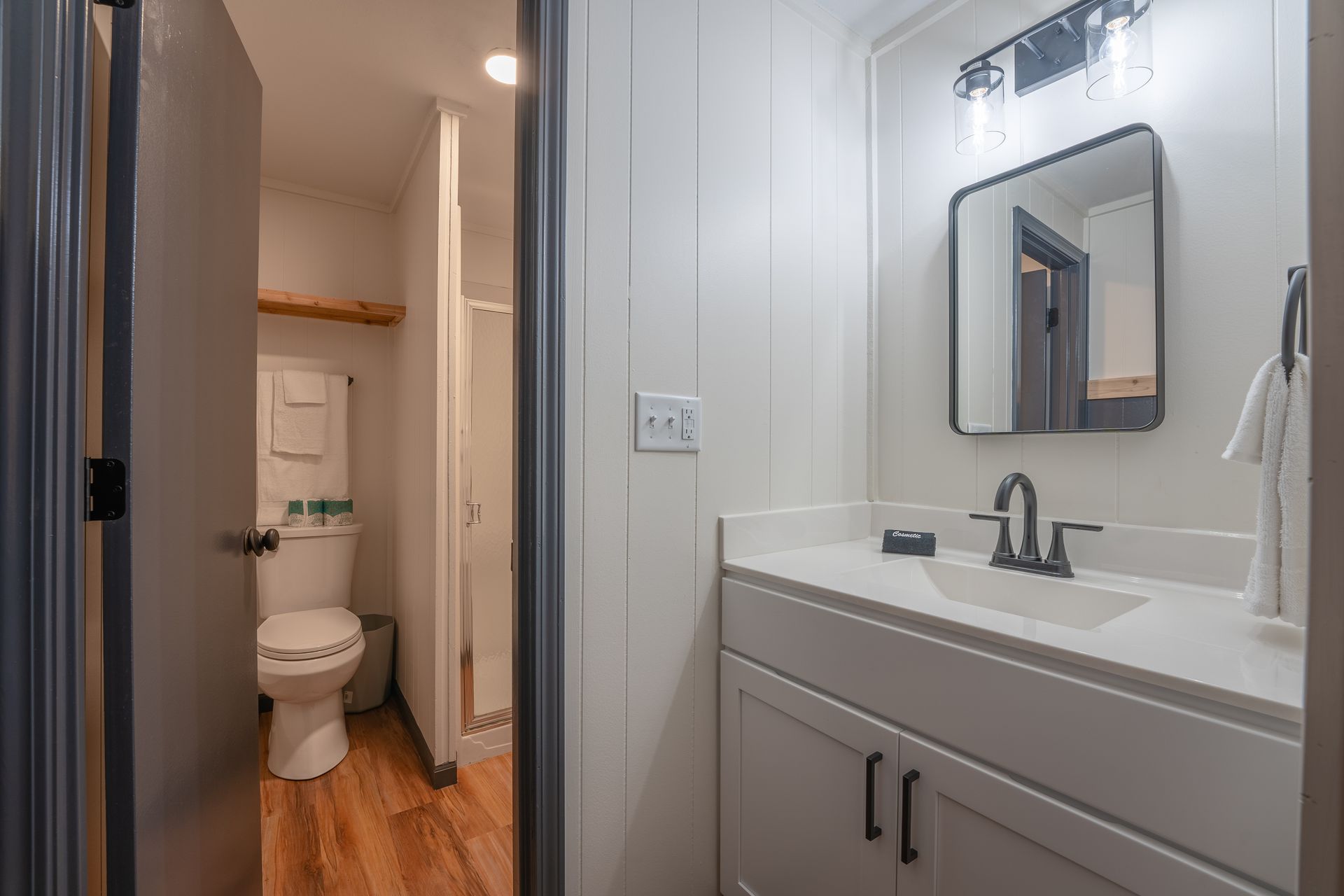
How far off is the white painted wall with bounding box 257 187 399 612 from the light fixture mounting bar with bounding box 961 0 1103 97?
2645mm

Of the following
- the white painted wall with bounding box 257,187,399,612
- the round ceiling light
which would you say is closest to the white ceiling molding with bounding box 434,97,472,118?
the round ceiling light

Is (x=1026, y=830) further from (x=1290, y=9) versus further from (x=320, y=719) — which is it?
(x=320, y=719)

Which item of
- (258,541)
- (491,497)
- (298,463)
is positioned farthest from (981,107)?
(298,463)

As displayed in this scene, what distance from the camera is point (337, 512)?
106 inches

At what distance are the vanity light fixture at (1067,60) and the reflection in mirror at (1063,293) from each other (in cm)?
10

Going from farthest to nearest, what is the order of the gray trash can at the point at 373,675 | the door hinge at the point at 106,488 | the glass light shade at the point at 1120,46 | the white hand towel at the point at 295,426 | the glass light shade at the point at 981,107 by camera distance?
the white hand towel at the point at 295,426, the gray trash can at the point at 373,675, the glass light shade at the point at 981,107, the glass light shade at the point at 1120,46, the door hinge at the point at 106,488

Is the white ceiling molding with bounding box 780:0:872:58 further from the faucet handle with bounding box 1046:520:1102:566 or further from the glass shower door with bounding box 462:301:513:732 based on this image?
the glass shower door with bounding box 462:301:513:732

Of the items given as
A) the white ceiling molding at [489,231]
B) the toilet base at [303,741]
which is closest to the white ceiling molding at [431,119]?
the white ceiling molding at [489,231]

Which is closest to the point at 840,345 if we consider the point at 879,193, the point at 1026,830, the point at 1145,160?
the point at 879,193

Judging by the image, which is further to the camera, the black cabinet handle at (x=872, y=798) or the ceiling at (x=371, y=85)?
the ceiling at (x=371, y=85)

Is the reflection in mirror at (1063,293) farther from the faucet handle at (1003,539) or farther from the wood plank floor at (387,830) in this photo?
the wood plank floor at (387,830)

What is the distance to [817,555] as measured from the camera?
54.3 inches

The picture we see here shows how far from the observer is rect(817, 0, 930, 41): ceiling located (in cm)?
153

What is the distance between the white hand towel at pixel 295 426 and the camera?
2.62 metres
